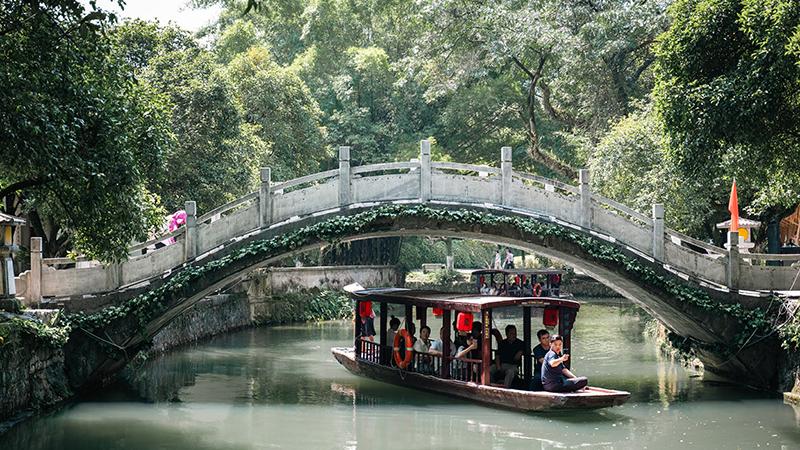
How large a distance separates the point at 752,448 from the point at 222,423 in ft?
20.7

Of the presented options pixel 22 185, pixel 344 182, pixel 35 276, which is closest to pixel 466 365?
pixel 344 182

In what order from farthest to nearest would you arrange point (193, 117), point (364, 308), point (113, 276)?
point (193, 117), point (364, 308), point (113, 276)

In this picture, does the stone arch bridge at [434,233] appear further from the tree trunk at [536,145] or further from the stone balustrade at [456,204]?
the tree trunk at [536,145]

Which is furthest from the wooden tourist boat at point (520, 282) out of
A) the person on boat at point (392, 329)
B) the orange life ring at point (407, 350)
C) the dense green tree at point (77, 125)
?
the dense green tree at point (77, 125)

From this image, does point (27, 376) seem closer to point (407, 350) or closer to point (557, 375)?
point (407, 350)

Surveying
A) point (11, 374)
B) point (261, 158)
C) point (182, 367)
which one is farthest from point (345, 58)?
point (11, 374)

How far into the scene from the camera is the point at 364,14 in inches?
1462

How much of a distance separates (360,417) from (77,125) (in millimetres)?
5118

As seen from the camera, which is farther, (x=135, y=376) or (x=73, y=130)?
(x=135, y=376)

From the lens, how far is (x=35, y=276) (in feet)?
44.3

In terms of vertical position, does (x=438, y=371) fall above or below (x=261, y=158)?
below

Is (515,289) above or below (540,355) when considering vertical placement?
above

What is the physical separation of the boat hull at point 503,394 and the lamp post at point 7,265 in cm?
546

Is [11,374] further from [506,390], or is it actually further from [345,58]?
[345,58]
